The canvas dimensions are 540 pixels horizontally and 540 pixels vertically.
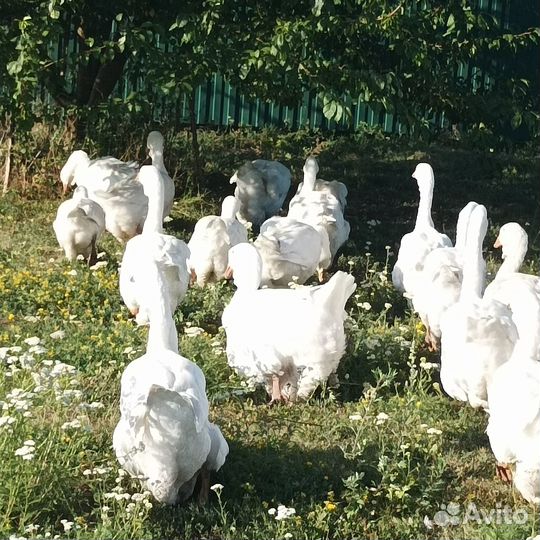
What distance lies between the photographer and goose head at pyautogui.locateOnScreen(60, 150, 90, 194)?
452 inches

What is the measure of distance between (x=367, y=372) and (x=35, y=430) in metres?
2.69

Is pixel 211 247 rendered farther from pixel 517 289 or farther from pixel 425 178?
pixel 517 289

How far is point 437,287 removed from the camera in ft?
27.0

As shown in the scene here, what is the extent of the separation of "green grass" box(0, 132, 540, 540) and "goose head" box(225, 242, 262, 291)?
0.45m

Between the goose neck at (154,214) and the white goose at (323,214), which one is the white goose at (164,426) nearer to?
the goose neck at (154,214)

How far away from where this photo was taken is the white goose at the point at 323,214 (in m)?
10.4

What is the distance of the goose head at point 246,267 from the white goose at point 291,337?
1.28 ft

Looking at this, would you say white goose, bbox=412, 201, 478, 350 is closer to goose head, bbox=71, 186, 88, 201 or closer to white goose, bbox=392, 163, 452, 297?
white goose, bbox=392, 163, 452, 297

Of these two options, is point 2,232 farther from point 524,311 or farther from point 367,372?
point 524,311

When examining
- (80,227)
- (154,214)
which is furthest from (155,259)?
(80,227)

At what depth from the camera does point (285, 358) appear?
7.14 m

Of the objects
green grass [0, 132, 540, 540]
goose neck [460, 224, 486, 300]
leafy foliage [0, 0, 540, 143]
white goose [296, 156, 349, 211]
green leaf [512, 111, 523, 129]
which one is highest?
leafy foliage [0, 0, 540, 143]

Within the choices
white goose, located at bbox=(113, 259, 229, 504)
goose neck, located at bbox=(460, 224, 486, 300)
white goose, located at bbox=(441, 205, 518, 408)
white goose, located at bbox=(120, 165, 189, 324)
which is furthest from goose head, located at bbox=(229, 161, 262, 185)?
white goose, located at bbox=(113, 259, 229, 504)

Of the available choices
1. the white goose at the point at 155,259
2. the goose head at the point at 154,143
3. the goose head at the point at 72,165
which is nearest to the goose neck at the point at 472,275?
the white goose at the point at 155,259
